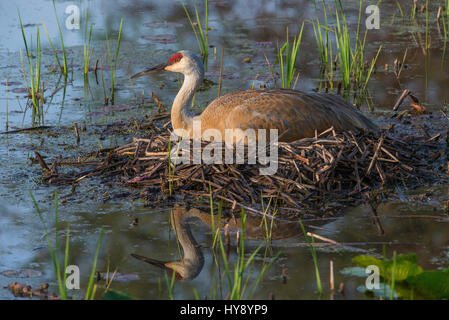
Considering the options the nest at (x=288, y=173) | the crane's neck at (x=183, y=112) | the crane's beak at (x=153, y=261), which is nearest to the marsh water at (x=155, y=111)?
the crane's beak at (x=153, y=261)

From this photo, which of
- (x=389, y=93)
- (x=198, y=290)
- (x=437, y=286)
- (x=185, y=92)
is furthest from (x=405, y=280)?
(x=389, y=93)

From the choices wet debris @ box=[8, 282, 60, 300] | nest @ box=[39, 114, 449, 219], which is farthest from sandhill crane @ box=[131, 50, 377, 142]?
wet debris @ box=[8, 282, 60, 300]

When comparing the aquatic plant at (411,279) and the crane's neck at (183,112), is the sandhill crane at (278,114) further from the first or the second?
the aquatic plant at (411,279)

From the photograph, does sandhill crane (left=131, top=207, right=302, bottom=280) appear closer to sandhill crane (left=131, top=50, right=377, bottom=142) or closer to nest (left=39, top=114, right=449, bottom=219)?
nest (left=39, top=114, right=449, bottom=219)

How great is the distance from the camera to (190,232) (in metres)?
5.23

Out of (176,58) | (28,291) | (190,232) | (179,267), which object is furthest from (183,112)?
(28,291)

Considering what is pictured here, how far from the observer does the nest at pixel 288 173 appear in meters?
5.70

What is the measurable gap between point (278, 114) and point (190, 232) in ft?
5.00

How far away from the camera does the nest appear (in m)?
5.70

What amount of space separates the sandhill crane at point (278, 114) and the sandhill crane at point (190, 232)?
39.7 inches

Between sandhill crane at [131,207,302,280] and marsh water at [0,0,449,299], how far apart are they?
6 cm

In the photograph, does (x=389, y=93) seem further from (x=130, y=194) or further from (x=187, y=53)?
(x=130, y=194)

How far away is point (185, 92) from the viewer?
674 centimetres
